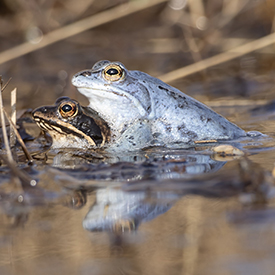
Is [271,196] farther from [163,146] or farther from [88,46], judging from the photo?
[88,46]

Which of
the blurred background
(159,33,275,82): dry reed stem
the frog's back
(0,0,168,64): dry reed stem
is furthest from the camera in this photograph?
the blurred background

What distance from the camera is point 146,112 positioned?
14.1 ft

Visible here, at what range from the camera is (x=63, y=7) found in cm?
998

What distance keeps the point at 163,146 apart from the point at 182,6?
644 cm

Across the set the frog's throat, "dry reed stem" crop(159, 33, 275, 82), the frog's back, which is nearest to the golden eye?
the frog's throat

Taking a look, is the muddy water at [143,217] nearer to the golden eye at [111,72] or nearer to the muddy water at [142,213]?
the muddy water at [142,213]

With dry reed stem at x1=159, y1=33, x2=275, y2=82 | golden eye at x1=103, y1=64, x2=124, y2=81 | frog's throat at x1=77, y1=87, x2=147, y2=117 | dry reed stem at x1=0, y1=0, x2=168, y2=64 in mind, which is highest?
dry reed stem at x1=0, y1=0, x2=168, y2=64

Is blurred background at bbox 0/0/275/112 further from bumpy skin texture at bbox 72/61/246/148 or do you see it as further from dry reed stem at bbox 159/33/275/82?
bumpy skin texture at bbox 72/61/246/148

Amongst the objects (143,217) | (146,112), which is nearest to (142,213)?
(143,217)

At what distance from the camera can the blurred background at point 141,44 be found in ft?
22.8

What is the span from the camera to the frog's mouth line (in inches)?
167

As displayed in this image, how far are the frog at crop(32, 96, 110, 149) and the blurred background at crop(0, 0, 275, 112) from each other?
6.72 feet

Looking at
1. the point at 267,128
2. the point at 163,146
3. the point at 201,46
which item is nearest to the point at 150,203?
the point at 163,146

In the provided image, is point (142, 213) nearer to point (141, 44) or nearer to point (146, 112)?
point (146, 112)
